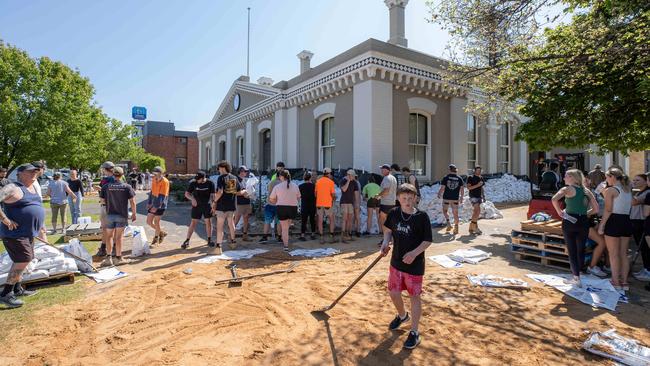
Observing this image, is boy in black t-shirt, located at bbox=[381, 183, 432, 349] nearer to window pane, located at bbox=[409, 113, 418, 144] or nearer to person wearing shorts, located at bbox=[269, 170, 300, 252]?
person wearing shorts, located at bbox=[269, 170, 300, 252]

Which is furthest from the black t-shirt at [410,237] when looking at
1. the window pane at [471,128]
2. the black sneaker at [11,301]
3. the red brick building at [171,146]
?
the red brick building at [171,146]

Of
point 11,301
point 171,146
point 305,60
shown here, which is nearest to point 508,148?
point 305,60

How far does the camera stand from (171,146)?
58.2 meters

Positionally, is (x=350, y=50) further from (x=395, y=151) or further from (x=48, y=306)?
(x=48, y=306)

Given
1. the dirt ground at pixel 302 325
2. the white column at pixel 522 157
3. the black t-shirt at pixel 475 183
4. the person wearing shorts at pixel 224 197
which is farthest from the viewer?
the white column at pixel 522 157

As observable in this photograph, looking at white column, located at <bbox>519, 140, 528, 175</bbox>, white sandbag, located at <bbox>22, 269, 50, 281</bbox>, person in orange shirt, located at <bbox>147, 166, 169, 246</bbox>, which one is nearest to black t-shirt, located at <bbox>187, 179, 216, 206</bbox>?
person in orange shirt, located at <bbox>147, 166, 169, 246</bbox>

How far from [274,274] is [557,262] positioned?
513cm

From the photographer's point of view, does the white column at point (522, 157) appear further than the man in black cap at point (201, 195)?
Yes

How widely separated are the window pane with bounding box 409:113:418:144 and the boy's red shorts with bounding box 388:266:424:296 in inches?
377

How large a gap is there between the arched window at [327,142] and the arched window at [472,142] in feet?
19.1

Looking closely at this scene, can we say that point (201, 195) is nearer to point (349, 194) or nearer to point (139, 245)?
point (139, 245)

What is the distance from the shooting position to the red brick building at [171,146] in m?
57.7

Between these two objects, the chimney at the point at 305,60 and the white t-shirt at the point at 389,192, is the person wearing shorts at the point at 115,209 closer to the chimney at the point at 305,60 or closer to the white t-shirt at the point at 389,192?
the white t-shirt at the point at 389,192

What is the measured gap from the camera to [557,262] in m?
6.48
